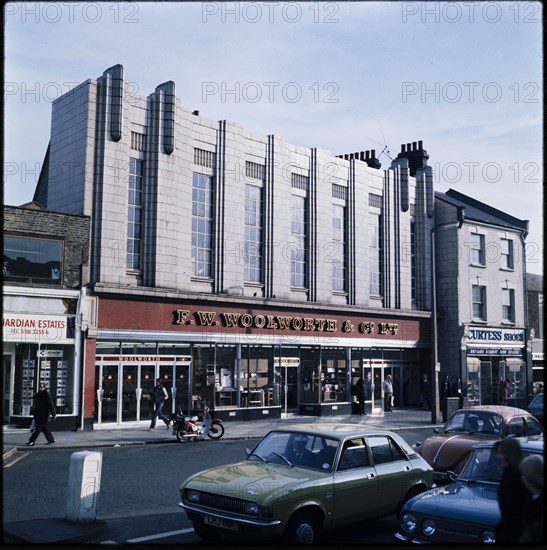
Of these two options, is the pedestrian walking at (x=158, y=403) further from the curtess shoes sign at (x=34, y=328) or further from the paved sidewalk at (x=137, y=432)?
the curtess shoes sign at (x=34, y=328)

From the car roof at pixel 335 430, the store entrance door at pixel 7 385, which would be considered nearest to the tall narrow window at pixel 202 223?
the store entrance door at pixel 7 385

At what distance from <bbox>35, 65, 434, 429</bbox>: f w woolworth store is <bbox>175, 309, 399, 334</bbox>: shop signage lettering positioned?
0.08 m

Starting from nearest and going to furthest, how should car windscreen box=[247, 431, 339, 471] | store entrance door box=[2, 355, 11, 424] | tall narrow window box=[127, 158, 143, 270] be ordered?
car windscreen box=[247, 431, 339, 471] → store entrance door box=[2, 355, 11, 424] → tall narrow window box=[127, 158, 143, 270]

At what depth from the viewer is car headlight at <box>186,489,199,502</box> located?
9.30m

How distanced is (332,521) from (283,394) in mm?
21950

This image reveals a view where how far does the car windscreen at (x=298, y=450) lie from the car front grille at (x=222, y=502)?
3.96 ft

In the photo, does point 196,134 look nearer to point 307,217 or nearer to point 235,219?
point 235,219

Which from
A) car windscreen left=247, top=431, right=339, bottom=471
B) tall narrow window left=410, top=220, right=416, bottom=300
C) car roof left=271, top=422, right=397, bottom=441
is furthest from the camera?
tall narrow window left=410, top=220, right=416, bottom=300

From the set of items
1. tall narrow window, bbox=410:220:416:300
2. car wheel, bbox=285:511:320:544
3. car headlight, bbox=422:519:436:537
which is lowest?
car wheel, bbox=285:511:320:544

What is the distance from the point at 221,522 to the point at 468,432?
278 inches

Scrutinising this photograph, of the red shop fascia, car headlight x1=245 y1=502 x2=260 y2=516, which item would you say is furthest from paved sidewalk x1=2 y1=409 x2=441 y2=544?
car headlight x1=245 y1=502 x2=260 y2=516

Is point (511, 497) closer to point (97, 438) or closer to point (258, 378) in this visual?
point (97, 438)

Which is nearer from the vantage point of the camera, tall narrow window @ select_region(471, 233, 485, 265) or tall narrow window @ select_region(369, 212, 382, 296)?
tall narrow window @ select_region(369, 212, 382, 296)

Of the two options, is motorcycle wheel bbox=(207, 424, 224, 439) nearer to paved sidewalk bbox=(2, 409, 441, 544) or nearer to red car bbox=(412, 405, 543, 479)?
paved sidewalk bbox=(2, 409, 441, 544)
